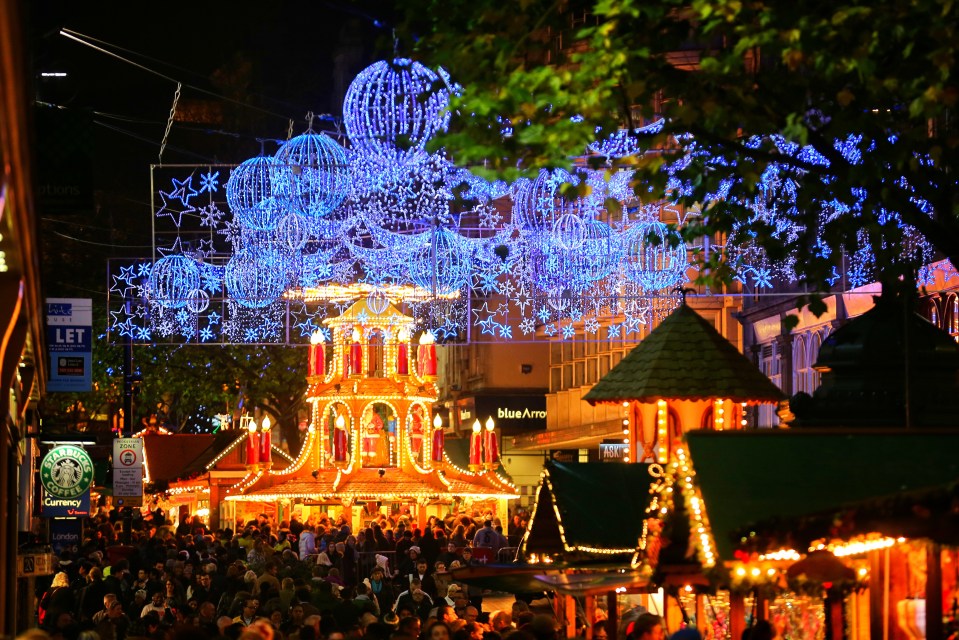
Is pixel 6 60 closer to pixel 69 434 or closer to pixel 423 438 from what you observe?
pixel 69 434

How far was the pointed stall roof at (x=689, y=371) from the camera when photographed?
2086cm

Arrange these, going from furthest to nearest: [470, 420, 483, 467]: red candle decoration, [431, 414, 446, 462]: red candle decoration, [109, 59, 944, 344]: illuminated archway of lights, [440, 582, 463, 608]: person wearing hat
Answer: [431, 414, 446, 462]: red candle decoration
[470, 420, 483, 467]: red candle decoration
[109, 59, 944, 344]: illuminated archway of lights
[440, 582, 463, 608]: person wearing hat

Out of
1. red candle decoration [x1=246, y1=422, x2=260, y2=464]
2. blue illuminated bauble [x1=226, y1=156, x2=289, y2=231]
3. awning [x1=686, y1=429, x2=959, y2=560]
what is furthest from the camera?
red candle decoration [x1=246, y1=422, x2=260, y2=464]

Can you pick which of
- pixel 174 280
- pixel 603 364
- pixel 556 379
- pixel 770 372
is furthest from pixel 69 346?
pixel 556 379

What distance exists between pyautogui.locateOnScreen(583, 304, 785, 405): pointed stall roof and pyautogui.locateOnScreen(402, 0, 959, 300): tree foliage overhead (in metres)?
7.32

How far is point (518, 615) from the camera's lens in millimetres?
17391

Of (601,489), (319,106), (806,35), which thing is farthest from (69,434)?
(319,106)

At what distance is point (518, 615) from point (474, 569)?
2.23ft

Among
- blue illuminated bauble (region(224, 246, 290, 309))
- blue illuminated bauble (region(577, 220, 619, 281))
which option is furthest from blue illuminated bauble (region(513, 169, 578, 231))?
blue illuminated bauble (region(224, 246, 290, 309))

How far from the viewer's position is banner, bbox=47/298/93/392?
25.8 meters

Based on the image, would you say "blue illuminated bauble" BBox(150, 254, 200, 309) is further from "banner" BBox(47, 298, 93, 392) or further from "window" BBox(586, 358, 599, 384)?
"window" BBox(586, 358, 599, 384)

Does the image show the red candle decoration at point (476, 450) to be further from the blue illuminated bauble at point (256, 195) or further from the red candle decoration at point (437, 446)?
the blue illuminated bauble at point (256, 195)

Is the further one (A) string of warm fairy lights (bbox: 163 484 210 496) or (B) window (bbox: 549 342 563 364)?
(B) window (bbox: 549 342 563 364)

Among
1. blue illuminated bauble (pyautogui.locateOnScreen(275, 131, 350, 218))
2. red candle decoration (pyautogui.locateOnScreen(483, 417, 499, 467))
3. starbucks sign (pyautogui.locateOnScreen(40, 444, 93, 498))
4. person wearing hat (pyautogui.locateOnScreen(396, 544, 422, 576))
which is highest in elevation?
blue illuminated bauble (pyautogui.locateOnScreen(275, 131, 350, 218))
